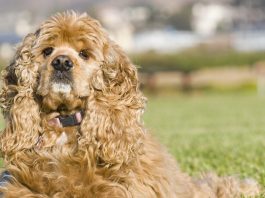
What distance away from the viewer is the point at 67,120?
6.42 m

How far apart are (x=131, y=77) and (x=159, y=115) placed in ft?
64.8

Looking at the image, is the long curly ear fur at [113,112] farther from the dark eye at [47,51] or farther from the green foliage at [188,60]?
the green foliage at [188,60]

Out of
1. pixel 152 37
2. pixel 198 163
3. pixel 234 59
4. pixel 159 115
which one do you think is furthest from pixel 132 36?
pixel 198 163

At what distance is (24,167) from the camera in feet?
20.8

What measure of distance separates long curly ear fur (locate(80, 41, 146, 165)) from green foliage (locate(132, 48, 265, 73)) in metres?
43.3

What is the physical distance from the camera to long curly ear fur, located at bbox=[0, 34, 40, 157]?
6383 mm

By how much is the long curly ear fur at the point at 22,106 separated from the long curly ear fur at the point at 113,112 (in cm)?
40

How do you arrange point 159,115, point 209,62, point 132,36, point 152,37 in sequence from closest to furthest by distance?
point 159,115 < point 209,62 < point 152,37 < point 132,36

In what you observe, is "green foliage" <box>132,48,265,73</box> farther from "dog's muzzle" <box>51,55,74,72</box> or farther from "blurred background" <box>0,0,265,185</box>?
"dog's muzzle" <box>51,55,74,72</box>

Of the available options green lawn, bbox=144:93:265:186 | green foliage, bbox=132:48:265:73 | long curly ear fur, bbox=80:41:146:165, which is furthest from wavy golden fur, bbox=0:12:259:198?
green foliage, bbox=132:48:265:73

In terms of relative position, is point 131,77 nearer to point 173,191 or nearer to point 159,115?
point 173,191

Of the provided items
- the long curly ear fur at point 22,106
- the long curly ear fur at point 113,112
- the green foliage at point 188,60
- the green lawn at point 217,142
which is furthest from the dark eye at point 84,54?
the green foliage at point 188,60

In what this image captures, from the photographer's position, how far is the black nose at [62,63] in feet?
20.0

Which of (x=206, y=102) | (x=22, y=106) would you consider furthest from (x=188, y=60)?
(x=22, y=106)
